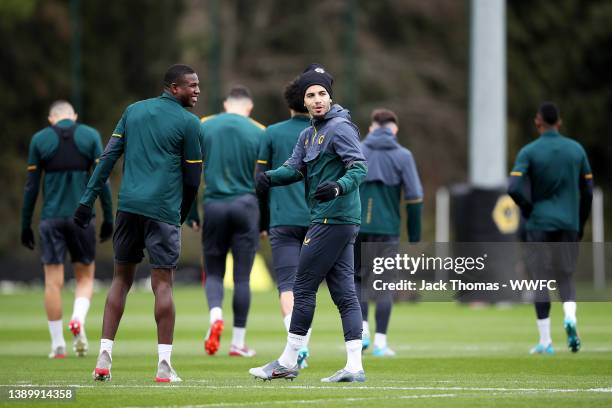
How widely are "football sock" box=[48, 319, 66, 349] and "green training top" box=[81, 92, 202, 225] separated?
11.9 ft

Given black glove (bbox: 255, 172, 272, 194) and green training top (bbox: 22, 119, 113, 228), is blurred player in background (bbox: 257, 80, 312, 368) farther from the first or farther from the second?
black glove (bbox: 255, 172, 272, 194)

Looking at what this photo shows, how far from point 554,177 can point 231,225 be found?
10.7 feet

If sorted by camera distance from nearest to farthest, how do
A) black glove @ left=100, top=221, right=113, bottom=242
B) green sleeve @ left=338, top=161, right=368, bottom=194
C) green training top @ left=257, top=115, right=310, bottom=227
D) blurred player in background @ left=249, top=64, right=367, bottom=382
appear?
green sleeve @ left=338, top=161, right=368, bottom=194 → blurred player in background @ left=249, top=64, right=367, bottom=382 → green training top @ left=257, top=115, right=310, bottom=227 → black glove @ left=100, top=221, right=113, bottom=242

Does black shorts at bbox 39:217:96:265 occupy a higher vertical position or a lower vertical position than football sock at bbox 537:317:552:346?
higher

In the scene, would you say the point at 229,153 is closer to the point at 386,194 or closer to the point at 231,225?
the point at 231,225

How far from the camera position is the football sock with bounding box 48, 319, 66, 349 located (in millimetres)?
14938

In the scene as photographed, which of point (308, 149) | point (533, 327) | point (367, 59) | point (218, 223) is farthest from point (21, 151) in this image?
point (308, 149)

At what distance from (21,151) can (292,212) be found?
31824 millimetres

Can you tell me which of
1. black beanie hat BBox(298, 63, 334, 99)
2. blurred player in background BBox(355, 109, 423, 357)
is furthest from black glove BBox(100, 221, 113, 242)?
black beanie hat BBox(298, 63, 334, 99)

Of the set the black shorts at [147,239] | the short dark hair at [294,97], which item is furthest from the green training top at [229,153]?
the black shorts at [147,239]

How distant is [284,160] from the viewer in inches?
551

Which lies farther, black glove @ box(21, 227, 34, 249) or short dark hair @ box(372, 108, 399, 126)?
Result: short dark hair @ box(372, 108, 399, 126)

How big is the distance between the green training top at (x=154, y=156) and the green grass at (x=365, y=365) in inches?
53.3

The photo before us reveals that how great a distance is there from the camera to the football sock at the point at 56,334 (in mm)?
14938
